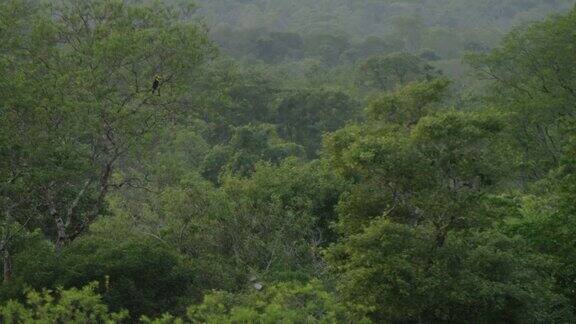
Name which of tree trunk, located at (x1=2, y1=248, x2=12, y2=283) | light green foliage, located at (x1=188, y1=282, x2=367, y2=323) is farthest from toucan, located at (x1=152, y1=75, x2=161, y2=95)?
light green foliage, located at (x1=188, y1=282, x2=367, y2=323)

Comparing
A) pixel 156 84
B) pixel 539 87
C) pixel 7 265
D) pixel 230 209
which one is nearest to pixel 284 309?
pixel 7 265

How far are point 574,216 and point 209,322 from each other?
8.36m

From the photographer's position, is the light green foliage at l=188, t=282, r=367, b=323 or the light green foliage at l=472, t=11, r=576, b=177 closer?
the light green foliage at l=188, t=282, r=367, b=323

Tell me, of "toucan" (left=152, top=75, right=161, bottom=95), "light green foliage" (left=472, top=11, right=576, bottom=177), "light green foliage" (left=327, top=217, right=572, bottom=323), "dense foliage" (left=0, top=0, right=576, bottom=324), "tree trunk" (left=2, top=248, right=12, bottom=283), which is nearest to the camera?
"light green foliage" (left=327, top=217, right=572, bottom=323)

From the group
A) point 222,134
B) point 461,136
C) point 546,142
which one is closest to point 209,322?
point 461,136

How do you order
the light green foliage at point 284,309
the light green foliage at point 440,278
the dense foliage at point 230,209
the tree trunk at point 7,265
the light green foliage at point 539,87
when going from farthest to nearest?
the light green foliage at point 539,87 → the tree trunk at point 7,265 → the dense foliage at point 230,209 → the light green foliage at point 440,278 → the light green foliage at point 284,309

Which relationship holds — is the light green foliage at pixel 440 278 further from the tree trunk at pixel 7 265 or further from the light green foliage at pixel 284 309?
the tree trunk at pixel 7 265

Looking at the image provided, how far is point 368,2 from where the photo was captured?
118625 millimetres

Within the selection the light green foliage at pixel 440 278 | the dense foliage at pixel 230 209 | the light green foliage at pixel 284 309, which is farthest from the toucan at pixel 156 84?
the light green foliage at pixel 284 309

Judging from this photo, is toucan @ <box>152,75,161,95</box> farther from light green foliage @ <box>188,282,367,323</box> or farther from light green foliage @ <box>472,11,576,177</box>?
light green foliage @ <box>472,11,576,177</box>

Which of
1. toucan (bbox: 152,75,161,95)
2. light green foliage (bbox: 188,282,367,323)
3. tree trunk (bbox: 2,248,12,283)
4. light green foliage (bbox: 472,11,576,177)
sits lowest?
light green foliage (bbox: 472,11,576,177)

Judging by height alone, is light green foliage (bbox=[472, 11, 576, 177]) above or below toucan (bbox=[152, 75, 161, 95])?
below

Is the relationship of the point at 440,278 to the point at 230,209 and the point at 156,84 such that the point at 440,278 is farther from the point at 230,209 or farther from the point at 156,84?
the point at 156,84

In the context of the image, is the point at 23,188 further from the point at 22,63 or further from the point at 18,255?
the point at 22,63
